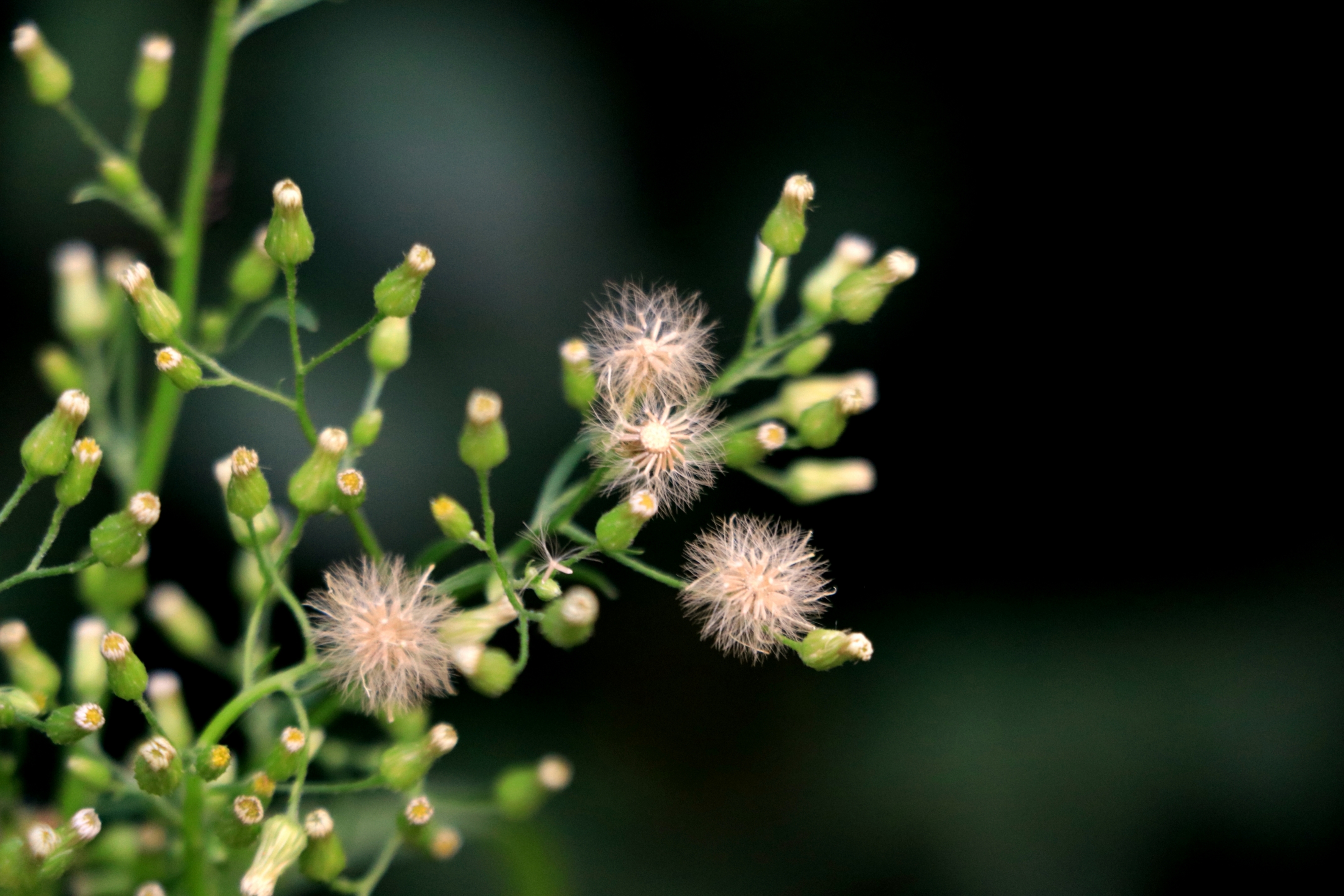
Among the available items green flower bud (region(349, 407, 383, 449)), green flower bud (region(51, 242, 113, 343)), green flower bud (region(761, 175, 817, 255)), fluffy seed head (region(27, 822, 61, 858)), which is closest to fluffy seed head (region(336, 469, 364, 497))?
green flower bud (region(349, 407, 383, 449))

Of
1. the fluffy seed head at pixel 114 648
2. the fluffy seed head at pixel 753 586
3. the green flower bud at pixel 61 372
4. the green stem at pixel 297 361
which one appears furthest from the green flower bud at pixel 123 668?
the green flower bud at pixel 61 372

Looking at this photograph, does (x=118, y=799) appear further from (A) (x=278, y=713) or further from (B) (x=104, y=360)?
(B) (x=104, y=360)

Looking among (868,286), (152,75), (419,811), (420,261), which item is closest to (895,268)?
(868,286)

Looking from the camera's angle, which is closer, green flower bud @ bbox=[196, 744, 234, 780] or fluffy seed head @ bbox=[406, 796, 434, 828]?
green flower bud @ bbox=[196, 744, 234, 780]

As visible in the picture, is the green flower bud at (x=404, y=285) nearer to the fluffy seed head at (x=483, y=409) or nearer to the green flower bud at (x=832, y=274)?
the fluffy seed head at (x=483, y=409)

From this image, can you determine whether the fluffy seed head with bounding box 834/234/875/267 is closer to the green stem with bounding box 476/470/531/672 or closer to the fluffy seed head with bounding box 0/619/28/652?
the green stem with bounding box 476/470/531/672

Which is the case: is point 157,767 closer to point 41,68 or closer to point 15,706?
point 15,706
